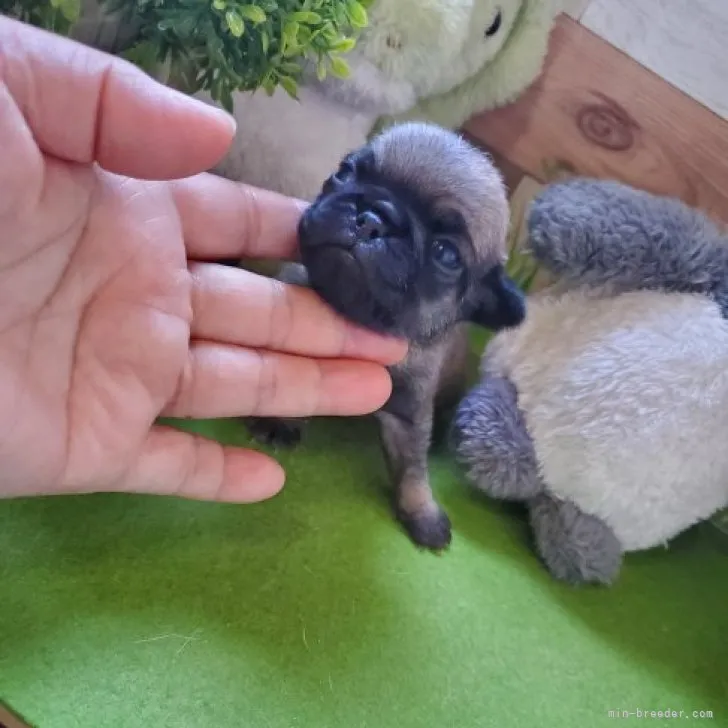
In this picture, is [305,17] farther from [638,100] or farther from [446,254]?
[638,100]

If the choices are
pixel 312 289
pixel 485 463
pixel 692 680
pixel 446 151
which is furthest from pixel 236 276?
pixel 692 680

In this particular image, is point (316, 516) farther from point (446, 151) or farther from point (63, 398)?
point (446, 151)

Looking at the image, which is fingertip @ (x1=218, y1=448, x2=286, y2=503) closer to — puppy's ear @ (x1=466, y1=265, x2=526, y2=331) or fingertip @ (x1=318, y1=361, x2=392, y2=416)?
fingertip @ (x1=318, y1=361, x2=392, y2=416)

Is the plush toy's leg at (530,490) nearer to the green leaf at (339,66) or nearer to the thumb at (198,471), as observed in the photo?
the thumb at (198,471)

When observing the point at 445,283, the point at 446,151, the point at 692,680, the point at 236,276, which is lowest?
the point at 692,680

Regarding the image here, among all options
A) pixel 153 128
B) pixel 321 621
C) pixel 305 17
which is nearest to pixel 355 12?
pixel 305 17

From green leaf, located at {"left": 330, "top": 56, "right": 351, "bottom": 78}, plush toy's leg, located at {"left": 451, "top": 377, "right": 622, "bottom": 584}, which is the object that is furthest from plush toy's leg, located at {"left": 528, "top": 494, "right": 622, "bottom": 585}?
green leaf, located at {"left": 330, "top": 56, "right": 351, "bottom": 78}

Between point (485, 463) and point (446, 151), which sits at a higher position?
point (446, 151)
